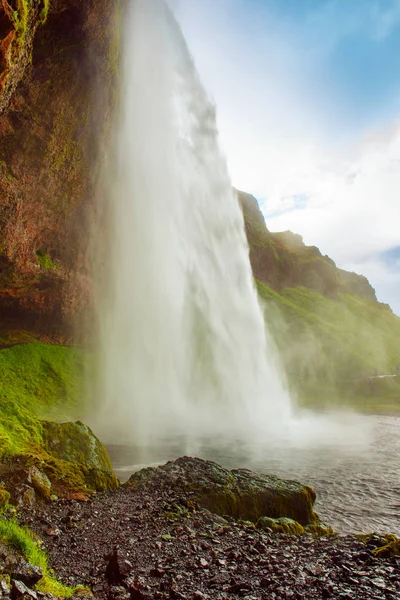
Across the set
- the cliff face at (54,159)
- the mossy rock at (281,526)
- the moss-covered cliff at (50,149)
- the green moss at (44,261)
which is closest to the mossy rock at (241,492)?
the mossy rock at (281,526)

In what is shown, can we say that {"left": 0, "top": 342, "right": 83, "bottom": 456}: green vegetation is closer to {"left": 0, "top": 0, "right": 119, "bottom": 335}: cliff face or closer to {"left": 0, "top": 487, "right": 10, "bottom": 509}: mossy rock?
{"left": 0, "top": 0, "right": 119, "bottom": 335}: cliff face

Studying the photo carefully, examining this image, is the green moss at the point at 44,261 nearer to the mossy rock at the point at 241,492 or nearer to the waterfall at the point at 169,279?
the waterfall at the point at 169,279

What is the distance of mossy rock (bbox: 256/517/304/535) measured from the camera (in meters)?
9.64

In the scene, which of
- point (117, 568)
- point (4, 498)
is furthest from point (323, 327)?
point (117, 568)

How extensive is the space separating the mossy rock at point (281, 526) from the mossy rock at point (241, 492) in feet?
2.89

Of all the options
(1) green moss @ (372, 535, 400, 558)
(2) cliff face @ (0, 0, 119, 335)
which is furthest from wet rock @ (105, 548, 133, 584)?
(2) cliff face @ (0, 0, 119, 335)

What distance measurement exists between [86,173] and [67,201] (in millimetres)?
2747

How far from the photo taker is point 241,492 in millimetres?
11445

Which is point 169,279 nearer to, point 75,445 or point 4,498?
point 75,445

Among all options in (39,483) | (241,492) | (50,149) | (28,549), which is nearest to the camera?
(28,549)

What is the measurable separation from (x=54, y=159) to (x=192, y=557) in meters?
25.7

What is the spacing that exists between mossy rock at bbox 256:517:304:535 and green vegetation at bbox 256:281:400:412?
42413 millimetres

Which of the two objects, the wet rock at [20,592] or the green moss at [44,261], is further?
the green moss at [44,261]

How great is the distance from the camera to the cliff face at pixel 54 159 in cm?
2162
